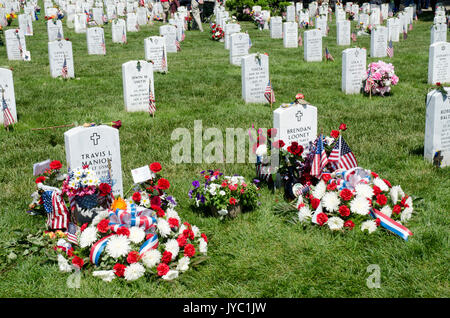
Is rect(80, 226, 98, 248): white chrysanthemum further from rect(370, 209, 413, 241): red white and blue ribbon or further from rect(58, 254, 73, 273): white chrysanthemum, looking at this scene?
rect(370, 209, 413, 241): red white and blue ribbon

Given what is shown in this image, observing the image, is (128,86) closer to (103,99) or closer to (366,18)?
(103,99)

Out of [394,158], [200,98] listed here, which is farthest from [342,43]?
[394,158]

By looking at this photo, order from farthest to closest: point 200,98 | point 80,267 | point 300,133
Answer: point 200,98, point 300,133, point 80,267

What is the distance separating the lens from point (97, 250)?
4.55 meters

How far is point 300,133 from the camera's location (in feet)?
22.0

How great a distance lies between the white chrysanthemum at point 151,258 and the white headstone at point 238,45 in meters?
11.9

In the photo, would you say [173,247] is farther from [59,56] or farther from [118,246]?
[59,56]

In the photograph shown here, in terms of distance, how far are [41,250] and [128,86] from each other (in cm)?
602

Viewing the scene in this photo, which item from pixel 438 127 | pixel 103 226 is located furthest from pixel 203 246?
pixel 438 127

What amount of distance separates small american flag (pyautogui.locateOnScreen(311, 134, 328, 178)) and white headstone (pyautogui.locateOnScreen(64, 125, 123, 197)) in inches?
91.1

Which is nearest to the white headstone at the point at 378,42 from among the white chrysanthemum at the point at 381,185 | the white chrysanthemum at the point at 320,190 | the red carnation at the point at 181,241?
the white chrysanthemum at the point at 381,185

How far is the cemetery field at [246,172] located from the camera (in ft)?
14.3

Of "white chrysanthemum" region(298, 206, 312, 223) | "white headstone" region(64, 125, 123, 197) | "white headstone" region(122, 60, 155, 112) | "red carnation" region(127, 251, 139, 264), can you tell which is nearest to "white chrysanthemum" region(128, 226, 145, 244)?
"red carnation" region(127, 251, 139, 264)

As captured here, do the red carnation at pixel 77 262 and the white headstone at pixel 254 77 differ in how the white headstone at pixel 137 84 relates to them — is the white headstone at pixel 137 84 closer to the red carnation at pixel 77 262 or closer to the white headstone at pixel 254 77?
the white headstone at pixel 254 77
